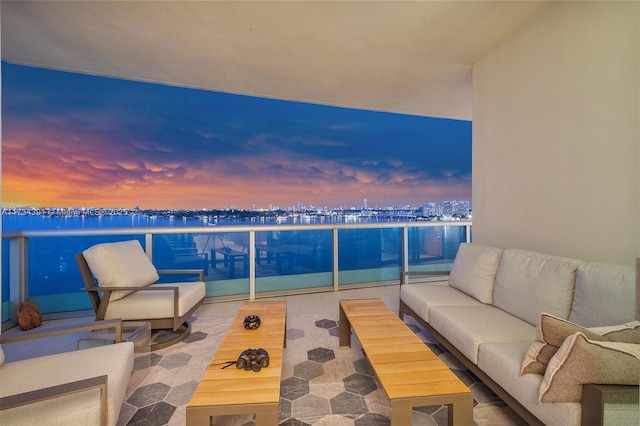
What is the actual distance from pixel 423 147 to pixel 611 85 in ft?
20.0

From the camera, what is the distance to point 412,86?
415 centimetres

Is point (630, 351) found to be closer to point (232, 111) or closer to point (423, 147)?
point (232, 111)

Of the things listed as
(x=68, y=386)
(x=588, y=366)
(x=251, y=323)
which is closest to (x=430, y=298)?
(x=588, y=366)

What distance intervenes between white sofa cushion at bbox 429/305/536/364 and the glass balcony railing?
8.01 feet

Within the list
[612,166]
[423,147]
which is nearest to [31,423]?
[612,166]

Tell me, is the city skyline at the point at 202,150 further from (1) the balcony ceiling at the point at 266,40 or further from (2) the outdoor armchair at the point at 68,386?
(2) the outdoor armchair at the point at 68,386

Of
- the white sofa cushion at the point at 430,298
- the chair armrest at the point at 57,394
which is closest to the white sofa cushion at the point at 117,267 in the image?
the chair armrest at the point at 57,394

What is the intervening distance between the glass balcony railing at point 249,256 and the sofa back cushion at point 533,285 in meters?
2.57

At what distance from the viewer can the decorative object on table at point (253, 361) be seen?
1.54m

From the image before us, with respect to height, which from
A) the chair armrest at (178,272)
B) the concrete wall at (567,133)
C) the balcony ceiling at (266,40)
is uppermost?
the balcony ceiling at (266,40)

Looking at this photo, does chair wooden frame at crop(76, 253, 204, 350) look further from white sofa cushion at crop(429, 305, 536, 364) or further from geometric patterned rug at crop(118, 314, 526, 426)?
white sofa cushion at crop(429, 305, 536, 364)

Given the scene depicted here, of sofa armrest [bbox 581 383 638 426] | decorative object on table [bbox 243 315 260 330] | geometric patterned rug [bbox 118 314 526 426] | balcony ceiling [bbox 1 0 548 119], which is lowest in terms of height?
geometric patterned rug [bbox 118 314 526 426]

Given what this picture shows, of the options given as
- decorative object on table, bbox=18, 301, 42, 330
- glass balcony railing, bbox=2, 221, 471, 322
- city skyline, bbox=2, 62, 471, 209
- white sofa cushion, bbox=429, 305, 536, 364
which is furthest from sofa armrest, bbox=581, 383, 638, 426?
city skyline, bbox=2, 62, 471, 209

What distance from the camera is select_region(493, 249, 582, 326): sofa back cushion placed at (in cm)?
193
